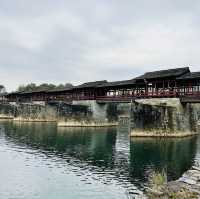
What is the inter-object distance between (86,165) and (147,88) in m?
24.4

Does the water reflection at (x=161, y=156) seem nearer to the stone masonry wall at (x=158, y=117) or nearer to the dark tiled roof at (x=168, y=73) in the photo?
the stone masonry wall at (x=158, y=117)

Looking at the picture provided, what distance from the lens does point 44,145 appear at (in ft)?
107

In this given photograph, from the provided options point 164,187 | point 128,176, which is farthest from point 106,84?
point 164,187

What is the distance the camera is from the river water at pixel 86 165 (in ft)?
53.1

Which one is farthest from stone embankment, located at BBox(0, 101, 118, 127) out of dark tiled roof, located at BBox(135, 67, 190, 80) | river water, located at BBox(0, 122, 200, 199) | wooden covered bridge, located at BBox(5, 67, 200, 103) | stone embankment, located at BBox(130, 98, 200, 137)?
river water, located at BBox(0, 122, 200, 199)

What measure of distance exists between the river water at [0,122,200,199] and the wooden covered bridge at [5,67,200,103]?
7.56 meters

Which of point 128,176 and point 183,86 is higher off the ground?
point 183,86

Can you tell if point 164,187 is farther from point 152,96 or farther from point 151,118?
point 152,96

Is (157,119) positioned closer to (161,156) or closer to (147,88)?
(147,88)

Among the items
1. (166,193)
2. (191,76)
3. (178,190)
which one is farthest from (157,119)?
(166,193)

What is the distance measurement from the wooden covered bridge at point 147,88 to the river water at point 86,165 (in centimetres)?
756

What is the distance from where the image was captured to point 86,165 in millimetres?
22516

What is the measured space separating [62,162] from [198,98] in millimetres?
20509

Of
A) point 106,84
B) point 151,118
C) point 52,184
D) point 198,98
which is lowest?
point 52,184
